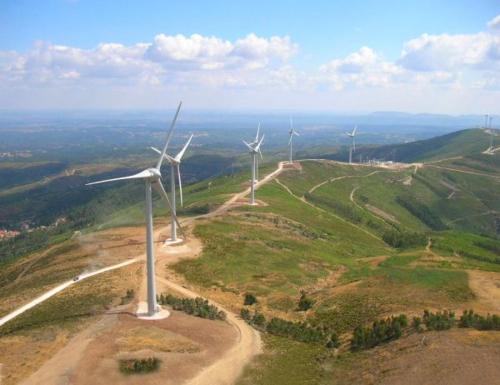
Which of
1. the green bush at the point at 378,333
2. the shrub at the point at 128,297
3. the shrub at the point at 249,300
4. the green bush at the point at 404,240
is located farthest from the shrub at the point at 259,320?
the green bush at the point at 404,240

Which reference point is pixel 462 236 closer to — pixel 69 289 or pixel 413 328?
pixel 413 328

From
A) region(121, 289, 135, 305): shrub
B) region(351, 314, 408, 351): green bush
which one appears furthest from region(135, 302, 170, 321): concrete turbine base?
region(351, 314, 408, 351): green bush

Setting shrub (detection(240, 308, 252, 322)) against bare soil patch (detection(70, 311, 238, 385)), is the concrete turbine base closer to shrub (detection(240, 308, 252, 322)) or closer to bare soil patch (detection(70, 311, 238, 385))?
bare soil patch (detection(70, 311, 238, 385))

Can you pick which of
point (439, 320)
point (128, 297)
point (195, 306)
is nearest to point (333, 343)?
point (439, 320)

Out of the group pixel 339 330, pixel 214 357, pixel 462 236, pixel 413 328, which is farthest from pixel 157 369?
pixel 462 236

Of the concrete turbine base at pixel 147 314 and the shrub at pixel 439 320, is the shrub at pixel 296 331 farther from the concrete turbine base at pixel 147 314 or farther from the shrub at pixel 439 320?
the concrete turbine base at pixel 147 314

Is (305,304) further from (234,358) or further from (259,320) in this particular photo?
(234,358)
